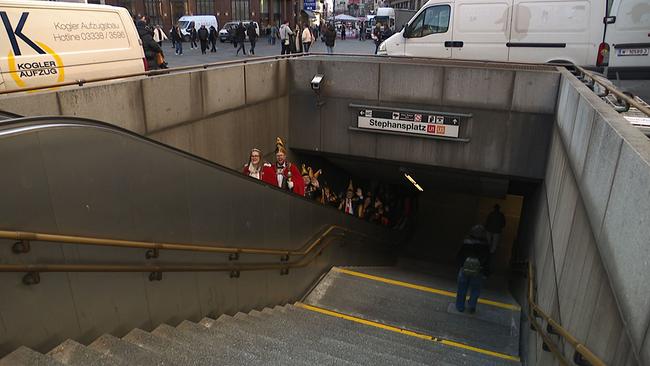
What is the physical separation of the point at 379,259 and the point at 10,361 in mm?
10621

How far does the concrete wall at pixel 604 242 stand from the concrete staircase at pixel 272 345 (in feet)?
5.03

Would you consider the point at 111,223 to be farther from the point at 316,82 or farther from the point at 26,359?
the point at 316,82

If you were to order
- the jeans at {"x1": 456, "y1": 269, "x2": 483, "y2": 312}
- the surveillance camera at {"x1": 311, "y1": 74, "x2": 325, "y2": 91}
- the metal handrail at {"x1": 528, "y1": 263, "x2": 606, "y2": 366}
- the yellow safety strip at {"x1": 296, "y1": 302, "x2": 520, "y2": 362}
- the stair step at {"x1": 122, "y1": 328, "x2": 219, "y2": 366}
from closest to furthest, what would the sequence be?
the metal handrail at {"x1": 528, "y1": 263, "x2": 606, "y2": 366} → the stair step at {"x1": 122, "y1": 328, "x2": 219, "y2": 366} → the yellow safety strip at {"x1": 296, "y1": 302, "x2": 520, "y2": 362} → the jeans at {"x1": 456, "y1": 269, "x2": 483, "y2": 312} → the surveillance camera at {"x1": 311, "y1": 74, "x2": 325, "y2": 91}

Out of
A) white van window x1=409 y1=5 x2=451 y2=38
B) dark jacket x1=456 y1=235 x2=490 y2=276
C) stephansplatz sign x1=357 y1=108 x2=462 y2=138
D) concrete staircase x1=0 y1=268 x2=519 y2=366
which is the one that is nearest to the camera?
concrete staircase x1=0 y1=268 x2=519 y2=366

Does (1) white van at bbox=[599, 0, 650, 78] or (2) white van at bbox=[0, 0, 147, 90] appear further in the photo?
(1) white van at bbox=[599, 0, 650, 78]

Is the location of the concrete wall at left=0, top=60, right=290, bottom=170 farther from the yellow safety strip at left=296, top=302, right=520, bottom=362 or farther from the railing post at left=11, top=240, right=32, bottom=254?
the yellow safety strip at left=296, top=302, right=520, bottom=362

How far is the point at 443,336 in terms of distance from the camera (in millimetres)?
6938

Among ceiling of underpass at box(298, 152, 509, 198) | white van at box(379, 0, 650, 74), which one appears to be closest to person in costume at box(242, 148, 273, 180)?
ceiling of underpass at box(298, 152, 509, 198)

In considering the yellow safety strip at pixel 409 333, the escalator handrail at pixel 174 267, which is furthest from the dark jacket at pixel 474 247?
the yellow safety strip at pixel 409 333

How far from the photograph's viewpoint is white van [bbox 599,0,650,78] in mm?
10492

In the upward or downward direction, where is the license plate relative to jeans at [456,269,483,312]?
upward

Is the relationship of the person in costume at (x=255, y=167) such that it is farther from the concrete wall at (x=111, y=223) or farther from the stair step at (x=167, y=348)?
the stair step at (x=167, y=348)

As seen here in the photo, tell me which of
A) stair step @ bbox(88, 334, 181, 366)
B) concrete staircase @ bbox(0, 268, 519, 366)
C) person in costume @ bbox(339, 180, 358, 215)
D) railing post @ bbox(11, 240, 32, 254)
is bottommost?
person in costume @ bbox(339, 180, 358, 215)

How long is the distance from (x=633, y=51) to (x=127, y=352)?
38.3ft
